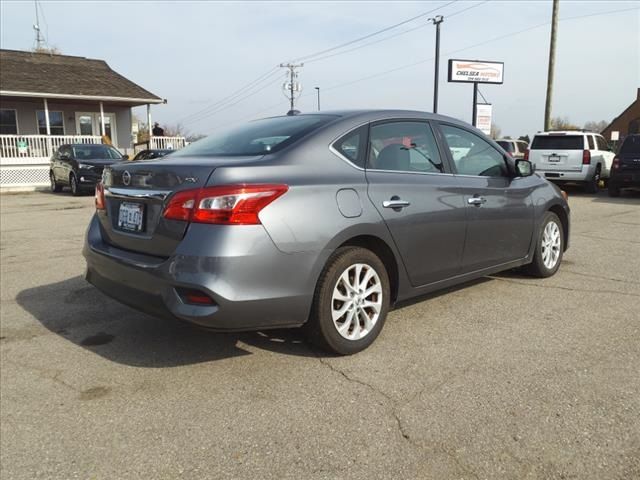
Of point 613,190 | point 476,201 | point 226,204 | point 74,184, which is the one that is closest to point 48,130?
point 74,184

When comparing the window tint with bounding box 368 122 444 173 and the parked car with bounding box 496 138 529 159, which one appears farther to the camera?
the parked car with bounding box 496 138 529 159

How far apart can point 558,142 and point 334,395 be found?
14943 mm

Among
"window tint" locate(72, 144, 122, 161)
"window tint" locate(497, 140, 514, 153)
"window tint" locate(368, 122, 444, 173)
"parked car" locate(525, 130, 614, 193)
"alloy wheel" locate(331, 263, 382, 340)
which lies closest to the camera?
"alloy wheel" locate(331, 263, 382, 340)

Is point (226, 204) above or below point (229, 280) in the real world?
above

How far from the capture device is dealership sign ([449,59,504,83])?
1243 inches

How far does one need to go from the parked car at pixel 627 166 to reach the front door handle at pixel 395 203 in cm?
1296

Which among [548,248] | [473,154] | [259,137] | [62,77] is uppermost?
[62,77]

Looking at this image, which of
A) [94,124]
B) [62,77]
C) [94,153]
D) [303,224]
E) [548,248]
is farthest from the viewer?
[94,124]

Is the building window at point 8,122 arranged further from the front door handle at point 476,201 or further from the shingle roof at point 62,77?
the front door handle at point 476,201

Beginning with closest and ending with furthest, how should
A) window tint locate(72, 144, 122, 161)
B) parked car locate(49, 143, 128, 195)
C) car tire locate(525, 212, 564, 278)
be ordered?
car tire locate(525, 212, 564, 278) < parked car locate(49, 143, 128, 195) < window tint locate(72, 144, 122, 161)

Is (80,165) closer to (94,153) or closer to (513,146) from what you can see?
(94,153)

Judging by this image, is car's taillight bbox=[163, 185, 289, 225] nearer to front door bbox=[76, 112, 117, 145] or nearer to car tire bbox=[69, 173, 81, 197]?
car tire bbox=[69, 173, 81, 197]

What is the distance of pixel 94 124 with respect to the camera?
2530 centimetres

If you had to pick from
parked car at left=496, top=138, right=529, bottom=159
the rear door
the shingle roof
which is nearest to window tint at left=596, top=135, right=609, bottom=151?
the rear door
